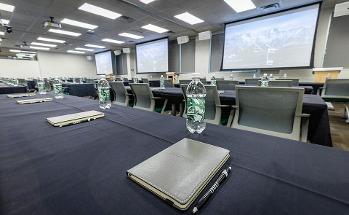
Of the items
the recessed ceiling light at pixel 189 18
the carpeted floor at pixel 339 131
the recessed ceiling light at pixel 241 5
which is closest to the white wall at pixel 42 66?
the recessed ceiling light at pixel 189 18

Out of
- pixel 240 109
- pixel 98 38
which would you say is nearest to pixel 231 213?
pixel 240 109

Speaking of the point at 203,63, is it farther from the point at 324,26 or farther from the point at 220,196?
the point at 220,196

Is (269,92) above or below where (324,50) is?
below

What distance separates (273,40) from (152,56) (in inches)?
207

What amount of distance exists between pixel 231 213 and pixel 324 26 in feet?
21.2

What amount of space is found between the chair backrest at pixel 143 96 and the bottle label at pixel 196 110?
167 centimetres

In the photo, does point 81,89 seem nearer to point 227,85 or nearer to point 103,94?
point 227,85

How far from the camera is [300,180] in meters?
0.38

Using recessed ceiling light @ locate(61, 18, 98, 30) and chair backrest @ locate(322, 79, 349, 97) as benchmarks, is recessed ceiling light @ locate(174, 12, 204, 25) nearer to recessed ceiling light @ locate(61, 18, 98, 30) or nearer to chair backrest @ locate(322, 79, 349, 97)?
recessed ceiling light @ locate(61, 18, 98, 30)

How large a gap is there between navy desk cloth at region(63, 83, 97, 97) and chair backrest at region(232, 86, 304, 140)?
→ 486 centimetres

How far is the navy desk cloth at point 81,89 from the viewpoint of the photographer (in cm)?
478

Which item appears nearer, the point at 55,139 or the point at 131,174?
the point at 131,174

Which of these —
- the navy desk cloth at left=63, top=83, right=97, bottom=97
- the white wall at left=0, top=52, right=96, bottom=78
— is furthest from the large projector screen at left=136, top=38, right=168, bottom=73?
the white wall at left=0, top=52, right=96, bottom=78

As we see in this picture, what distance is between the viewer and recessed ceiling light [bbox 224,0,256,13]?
4.04 meters
